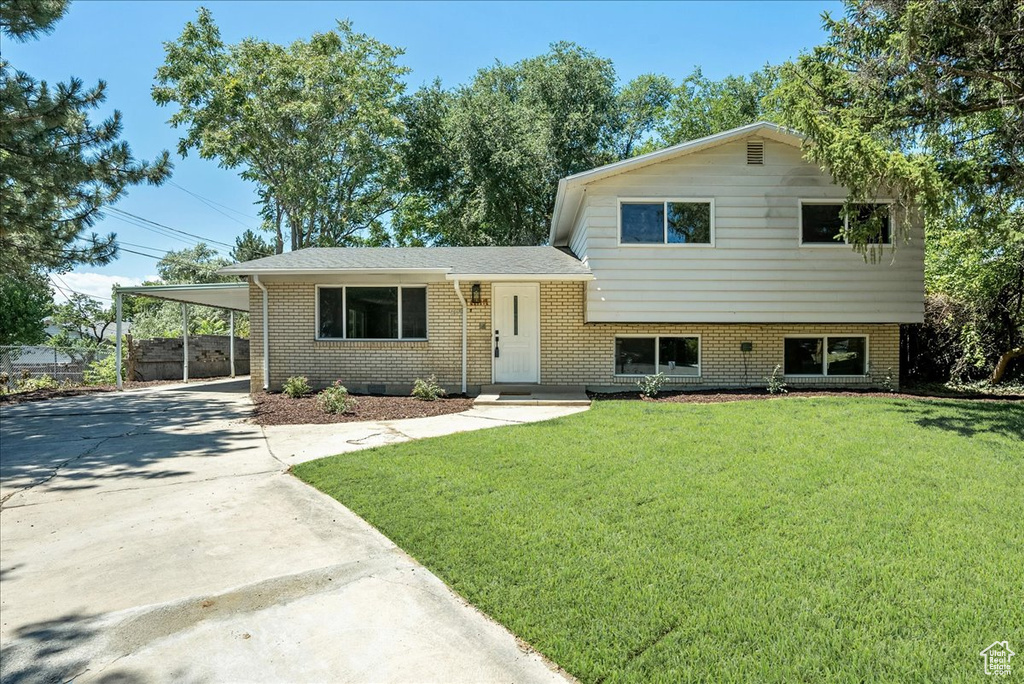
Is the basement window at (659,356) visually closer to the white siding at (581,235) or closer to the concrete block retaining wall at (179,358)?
the white siding at (581,235)

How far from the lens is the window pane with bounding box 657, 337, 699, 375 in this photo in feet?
38.1

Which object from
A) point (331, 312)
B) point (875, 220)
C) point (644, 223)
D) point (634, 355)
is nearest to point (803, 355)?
point (875, 220)

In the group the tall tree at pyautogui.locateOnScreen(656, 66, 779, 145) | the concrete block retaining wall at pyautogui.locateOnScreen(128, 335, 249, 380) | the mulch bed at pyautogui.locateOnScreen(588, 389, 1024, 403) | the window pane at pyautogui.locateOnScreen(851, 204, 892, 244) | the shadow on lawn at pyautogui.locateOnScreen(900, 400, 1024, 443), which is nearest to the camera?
the shadow on lawn at pyautogui.locateOnScreen(900, 400, 1024, 443)

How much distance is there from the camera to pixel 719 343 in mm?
11570

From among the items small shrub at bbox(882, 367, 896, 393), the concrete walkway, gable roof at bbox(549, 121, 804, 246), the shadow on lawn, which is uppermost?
gable roof at bbox(549, 121, 804, 246)

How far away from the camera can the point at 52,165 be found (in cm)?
1005

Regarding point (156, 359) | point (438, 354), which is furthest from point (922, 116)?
point (156, 359)

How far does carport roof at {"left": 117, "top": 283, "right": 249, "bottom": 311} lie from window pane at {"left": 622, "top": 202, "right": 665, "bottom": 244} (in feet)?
28.6

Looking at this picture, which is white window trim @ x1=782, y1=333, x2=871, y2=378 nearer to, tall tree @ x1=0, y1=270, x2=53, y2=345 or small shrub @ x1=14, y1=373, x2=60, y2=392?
small shrub @ x1=14, y1=373, x2=60, y2=392

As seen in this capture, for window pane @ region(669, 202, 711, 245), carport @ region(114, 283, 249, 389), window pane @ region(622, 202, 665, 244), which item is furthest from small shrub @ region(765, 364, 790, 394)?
carport @ region(114, 283, 249, 389)

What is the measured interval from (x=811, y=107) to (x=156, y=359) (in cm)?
1866

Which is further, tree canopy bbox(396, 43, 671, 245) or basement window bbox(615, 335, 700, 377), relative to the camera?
tree canopy bbox(396, 43, 671, 245)

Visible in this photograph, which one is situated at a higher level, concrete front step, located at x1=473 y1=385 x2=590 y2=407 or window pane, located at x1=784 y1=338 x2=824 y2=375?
window pane, located at x1=784 y1=338 x2=824 y2=375

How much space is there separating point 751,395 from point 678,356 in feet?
5.66
